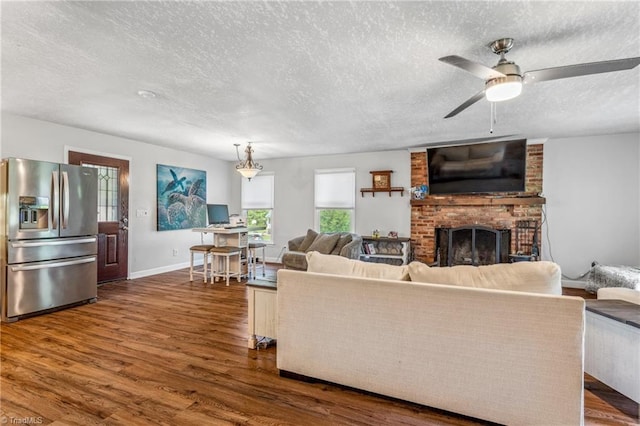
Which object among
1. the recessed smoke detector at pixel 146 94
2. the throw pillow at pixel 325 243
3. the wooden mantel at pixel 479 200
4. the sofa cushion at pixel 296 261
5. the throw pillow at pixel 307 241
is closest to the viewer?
the recessed smoke detector at pixel 146 94

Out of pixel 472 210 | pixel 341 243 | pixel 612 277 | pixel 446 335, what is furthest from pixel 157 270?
pixel 612 277

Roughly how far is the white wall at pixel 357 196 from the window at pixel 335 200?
12 cm

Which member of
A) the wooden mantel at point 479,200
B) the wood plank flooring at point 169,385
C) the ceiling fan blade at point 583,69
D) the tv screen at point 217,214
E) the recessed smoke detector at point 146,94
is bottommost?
the wood plank flooring at point 169,385

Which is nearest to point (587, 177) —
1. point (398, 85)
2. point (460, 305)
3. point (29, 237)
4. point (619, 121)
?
point (619, 121)

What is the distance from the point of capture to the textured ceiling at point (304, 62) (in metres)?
1.88

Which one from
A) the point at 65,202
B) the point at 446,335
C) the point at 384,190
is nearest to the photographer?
the point at 446,335

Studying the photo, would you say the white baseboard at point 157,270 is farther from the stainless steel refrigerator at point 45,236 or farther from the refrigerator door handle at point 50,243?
the refrigerator door handle at point 50,243

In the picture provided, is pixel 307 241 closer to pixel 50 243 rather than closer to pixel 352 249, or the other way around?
pixel 352 249

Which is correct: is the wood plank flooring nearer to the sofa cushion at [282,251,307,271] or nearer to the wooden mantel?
the sofa cushion at [282,251,307,271]

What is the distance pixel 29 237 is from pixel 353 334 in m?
3.83

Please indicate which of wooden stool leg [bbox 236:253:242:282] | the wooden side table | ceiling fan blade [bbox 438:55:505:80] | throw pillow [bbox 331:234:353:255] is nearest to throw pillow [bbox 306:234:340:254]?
throw pillow [bbox 331:234:353:255]

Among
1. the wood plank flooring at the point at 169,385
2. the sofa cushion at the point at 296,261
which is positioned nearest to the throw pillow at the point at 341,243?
the sofa cushion at the point at 296,261

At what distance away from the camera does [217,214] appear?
19.2ft

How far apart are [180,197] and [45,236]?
277 centimetres
